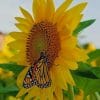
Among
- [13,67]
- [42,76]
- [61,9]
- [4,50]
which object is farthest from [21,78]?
[4,50]

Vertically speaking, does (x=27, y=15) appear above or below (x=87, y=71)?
above

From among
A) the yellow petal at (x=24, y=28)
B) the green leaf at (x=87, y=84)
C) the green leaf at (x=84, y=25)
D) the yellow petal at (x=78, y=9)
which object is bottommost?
the green leaf at (x=87, y=84)

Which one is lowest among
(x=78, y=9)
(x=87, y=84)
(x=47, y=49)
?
(x=87, y=84)

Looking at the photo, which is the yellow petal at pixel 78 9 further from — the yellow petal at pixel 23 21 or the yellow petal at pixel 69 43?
the yellow petal at pixel 23 21

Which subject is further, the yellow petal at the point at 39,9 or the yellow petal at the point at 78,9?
the yellow petal at the point at 39,9

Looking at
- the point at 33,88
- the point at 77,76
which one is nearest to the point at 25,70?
the point at 33,88

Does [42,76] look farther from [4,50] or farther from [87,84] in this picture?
[4,50]

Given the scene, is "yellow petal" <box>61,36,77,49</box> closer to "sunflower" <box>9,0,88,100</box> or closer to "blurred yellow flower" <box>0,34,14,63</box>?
"sunflower" <box>9,0,88,100</box>

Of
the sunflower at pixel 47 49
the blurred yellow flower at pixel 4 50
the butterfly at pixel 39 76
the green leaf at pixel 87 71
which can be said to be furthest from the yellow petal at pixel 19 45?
the blurred yellow flower at pixel 4 50

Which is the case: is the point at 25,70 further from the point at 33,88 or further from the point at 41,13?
the point at 41,13
